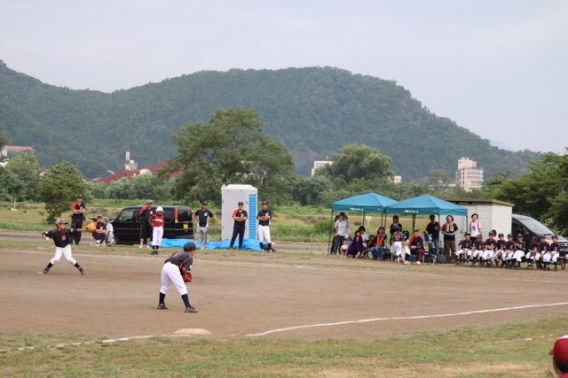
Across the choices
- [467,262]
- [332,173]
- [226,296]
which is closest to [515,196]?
[467,262]

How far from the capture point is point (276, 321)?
18.6 metres

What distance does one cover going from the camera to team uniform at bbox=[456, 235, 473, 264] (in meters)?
36.1

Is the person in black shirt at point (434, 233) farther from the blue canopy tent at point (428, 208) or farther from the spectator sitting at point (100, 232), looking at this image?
the spectator sitting at point (100, 232)

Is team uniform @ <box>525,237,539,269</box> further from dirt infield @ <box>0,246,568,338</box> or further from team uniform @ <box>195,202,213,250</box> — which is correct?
team uniform @ <box>195,202,213,250</box>

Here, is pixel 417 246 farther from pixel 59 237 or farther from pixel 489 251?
pixel 59 237

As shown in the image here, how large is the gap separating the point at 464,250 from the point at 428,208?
6.50 ft

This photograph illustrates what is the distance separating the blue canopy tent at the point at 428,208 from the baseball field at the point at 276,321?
4.25 metres

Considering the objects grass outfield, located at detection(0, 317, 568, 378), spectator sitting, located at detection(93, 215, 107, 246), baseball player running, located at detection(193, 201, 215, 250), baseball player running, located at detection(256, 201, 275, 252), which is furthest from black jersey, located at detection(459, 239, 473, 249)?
grass outfield, located at detection(0, 317, 568, 378)

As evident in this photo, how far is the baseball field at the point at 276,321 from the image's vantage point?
13164 mm

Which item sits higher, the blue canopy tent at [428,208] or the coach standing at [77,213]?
the blue canopy tent at [428,208]

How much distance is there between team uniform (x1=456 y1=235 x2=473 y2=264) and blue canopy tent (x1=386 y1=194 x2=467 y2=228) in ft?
3.92

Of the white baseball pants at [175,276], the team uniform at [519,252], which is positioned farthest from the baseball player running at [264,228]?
the white baseball pants at [175,276]

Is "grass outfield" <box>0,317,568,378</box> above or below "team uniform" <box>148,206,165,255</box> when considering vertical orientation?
below

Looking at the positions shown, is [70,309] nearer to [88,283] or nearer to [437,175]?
[88,283]
